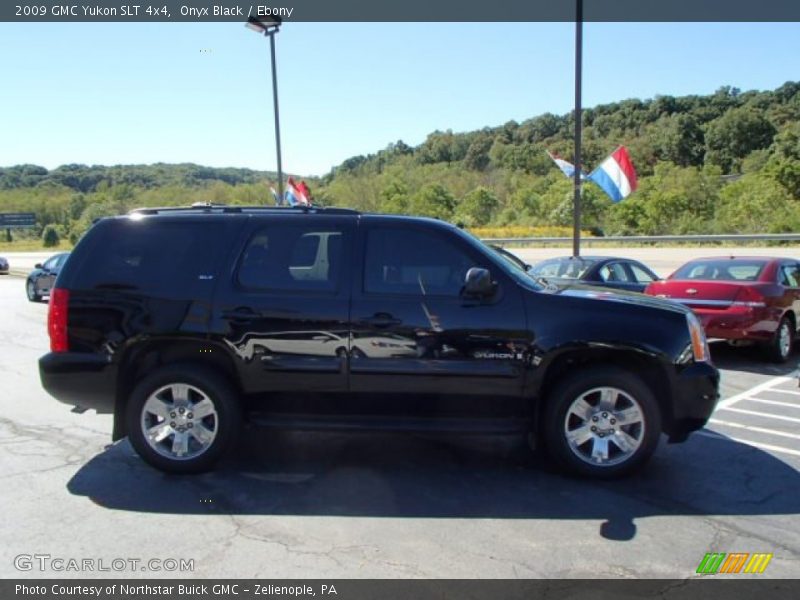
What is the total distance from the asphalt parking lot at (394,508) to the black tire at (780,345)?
130 inches

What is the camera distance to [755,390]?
726 centimetres

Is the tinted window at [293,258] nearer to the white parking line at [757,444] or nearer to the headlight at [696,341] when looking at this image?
the headlight at [696,341]

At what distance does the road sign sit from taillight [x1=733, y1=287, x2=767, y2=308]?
9778cm

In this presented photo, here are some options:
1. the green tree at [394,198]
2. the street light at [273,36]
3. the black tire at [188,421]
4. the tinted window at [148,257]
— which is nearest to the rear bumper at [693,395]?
the black tire at [188,421]

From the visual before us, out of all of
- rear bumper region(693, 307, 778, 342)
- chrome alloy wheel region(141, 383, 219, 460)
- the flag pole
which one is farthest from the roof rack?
the flag pole

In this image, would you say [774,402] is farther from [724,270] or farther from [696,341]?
[724,270]

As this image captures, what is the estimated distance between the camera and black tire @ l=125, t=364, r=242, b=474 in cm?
458

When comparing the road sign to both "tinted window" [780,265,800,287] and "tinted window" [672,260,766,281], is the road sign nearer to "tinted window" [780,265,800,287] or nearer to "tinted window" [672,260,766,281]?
"tinted window" [672,260,766,281]

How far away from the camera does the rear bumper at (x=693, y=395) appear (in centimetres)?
447

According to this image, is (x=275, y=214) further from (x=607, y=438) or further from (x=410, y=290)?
(x=607, y=438)

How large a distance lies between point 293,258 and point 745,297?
262 inches

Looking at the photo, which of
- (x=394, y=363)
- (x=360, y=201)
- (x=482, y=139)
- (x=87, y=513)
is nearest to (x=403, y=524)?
(x=394, y=363)

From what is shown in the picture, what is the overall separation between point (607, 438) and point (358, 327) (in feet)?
6.46

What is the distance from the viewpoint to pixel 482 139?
116500 millimetres
